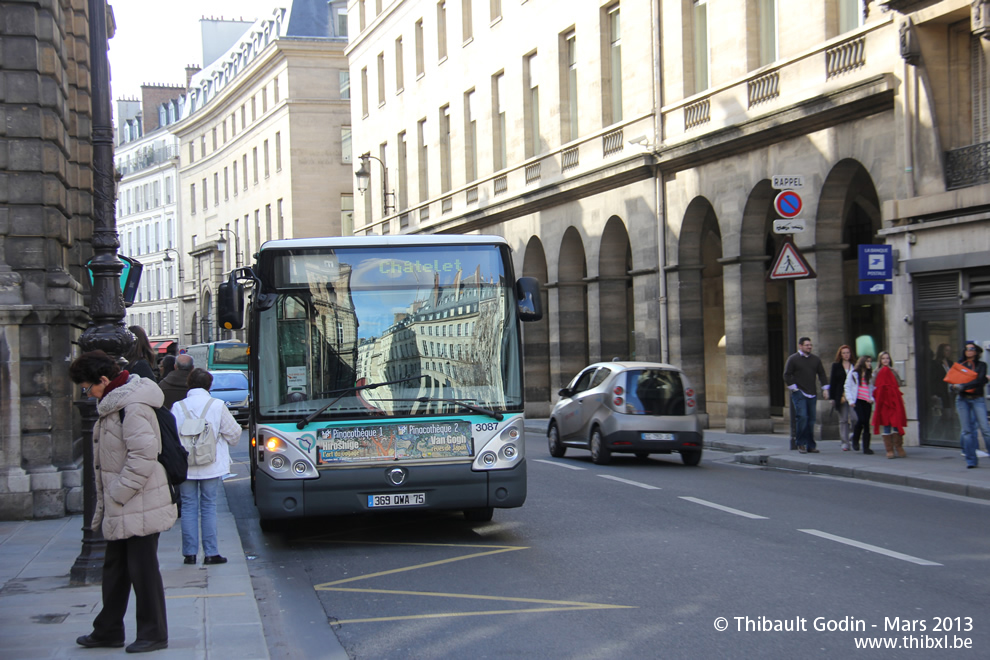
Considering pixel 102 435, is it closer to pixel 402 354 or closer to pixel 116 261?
pixel 116 261

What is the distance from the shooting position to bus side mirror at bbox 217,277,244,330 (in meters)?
10.4

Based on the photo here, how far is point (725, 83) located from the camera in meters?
26.0

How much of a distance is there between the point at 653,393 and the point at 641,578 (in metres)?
9.77

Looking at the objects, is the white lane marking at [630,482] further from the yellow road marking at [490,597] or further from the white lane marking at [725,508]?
the yellow road marking at [490,597]

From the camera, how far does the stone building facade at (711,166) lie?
19.5 metres

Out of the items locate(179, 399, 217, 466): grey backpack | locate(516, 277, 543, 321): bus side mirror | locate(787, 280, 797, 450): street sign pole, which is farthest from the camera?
locate(787, 280, 797, 450): street sign pole

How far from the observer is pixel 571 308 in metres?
35.1

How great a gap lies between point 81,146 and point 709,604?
12561 millimetres

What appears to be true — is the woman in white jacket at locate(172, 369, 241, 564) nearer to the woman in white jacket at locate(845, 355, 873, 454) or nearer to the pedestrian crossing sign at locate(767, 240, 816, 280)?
the woman in white jacket at locate(845, 355, 873, 454)

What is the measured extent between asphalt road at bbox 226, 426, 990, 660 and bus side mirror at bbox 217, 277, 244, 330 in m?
2.16

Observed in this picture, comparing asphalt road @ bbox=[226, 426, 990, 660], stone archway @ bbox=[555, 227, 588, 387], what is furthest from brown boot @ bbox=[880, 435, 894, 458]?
stone archway @ bbox=[555, 227, 588, 387]

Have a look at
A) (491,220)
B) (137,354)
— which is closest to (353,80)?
(491,220)

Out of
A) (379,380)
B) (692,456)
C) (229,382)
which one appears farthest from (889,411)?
(229,382)

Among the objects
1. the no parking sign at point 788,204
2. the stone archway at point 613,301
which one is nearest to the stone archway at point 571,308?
the stone archway at point 613,301
